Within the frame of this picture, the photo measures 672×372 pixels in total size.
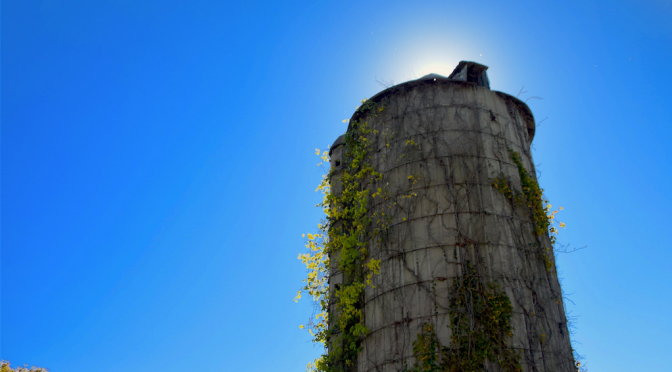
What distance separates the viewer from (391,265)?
15141 mm

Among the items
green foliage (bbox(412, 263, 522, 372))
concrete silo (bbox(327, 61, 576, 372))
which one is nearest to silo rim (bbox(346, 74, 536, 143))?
concrete silo (bbox(327, 61, 576, 372))

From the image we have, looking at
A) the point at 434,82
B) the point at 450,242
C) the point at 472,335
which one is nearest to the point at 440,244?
the point at 450,242

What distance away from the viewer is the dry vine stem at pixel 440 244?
1344 centimetres

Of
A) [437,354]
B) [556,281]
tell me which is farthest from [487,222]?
[437,354]

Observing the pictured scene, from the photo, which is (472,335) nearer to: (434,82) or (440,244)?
(440,244)

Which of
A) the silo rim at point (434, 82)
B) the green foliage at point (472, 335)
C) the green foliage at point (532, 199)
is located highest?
the silo rim at point (434, 82)

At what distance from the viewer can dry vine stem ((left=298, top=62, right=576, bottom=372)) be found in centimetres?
1344

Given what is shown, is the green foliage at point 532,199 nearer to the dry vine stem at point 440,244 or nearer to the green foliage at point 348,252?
the dry vine stem at point 440,244

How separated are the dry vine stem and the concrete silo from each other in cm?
4

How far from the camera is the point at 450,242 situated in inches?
574

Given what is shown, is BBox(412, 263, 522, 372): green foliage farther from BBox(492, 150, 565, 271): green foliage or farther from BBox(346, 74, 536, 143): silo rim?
BBox(346, 74, 536, 143): silo rim

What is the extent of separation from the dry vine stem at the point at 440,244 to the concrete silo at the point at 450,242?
0.04m

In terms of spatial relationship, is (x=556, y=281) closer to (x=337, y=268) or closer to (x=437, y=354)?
(x=437, y=354)

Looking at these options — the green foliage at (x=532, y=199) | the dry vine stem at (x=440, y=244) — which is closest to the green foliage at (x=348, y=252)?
the dry vine stem at (x=440, y=244)
